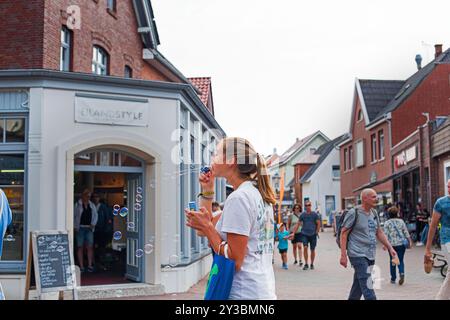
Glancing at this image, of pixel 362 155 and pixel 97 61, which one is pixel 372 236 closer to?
pixel 97 61

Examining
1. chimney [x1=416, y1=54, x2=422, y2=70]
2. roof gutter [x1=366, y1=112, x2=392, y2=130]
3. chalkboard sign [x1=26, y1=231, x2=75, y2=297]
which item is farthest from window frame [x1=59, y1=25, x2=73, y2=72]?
roof gutter [x1=366, y1=112, x2=392, y2=130]

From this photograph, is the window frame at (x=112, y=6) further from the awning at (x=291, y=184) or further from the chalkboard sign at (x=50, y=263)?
the awning at (x=291, y=184)

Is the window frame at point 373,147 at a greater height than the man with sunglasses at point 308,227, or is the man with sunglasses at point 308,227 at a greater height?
the window frame at point 373,147

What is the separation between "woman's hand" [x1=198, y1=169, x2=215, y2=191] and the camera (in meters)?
2.94

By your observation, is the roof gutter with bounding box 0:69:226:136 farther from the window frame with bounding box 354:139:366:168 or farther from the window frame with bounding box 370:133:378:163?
the window frame with bounding box 354:139:366:168

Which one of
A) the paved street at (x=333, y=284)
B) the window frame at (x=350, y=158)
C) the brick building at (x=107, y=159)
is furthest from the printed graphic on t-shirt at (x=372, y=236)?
the window frame at (x=350, y=158)

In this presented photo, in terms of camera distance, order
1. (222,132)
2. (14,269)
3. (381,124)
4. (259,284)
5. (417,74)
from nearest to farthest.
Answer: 1. (259,284)
2. (14,269)
3. (222,132)
4. (417,74)
5. (381,124)

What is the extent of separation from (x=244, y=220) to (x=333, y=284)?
8.05m

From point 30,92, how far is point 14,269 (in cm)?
257

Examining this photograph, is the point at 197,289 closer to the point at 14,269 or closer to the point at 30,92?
the point at 14,269

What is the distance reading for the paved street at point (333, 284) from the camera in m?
8.86

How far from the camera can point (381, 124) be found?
2833cm

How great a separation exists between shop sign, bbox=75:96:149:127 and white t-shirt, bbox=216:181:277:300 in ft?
22.0
